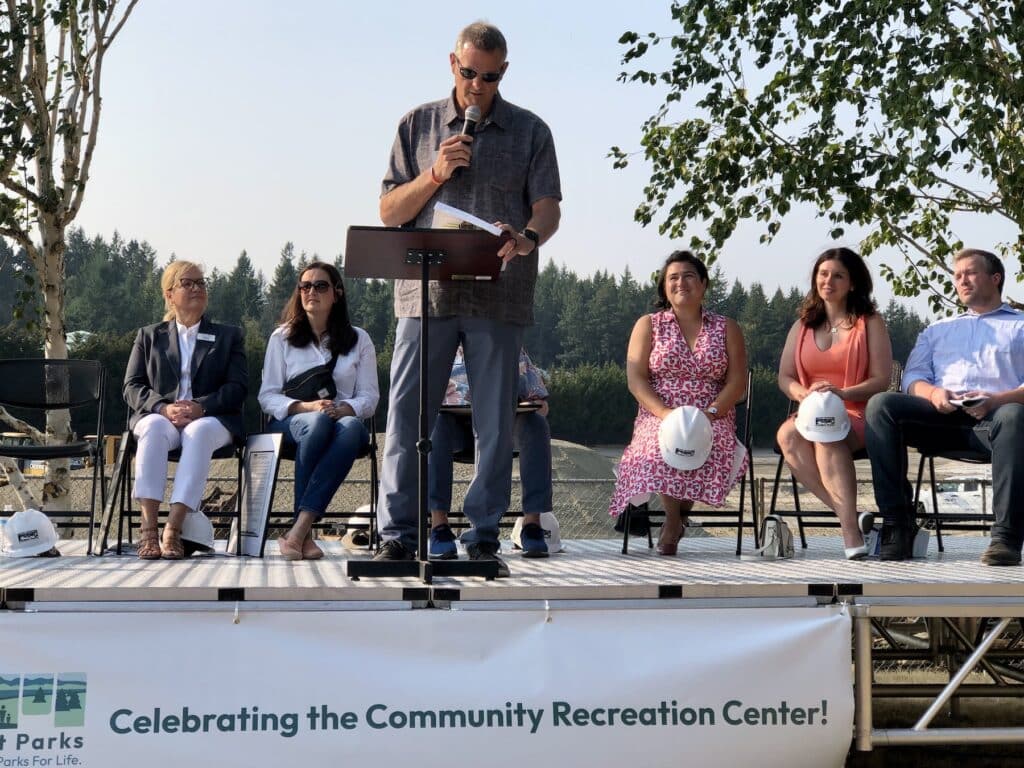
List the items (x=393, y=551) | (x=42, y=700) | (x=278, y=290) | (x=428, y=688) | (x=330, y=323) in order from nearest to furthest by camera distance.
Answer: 1. (x=42, y=700)
2. (x=428, y=688)
3. (x=393, y=551)
4. (x=330, y=323)
5. (x=278, y=290)

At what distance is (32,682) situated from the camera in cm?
328

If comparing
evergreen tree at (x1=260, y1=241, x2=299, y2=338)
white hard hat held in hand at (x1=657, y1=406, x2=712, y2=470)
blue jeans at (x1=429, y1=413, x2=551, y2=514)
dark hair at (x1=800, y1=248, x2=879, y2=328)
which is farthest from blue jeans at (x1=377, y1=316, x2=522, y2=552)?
evergreen tree at (x1=260, y1=241, x2=299, y2=338)

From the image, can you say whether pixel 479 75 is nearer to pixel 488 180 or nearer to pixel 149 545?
pixel 488 180

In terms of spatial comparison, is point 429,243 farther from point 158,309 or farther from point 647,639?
point 158,309

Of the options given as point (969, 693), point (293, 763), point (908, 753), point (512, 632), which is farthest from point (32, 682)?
point (908, 753)

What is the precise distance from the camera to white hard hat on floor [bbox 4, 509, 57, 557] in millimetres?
4758

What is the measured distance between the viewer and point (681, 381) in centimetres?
514

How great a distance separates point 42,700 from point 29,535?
165 centimetres

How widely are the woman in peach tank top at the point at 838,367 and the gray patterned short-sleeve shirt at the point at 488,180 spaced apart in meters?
1.38

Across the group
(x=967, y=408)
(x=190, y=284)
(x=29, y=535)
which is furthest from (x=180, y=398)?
(x=967, y=408)

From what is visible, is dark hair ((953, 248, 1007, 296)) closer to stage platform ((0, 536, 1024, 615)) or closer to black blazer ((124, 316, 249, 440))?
stage platform ((0, 536, 1024, 615))

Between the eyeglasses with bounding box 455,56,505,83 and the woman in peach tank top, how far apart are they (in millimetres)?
1870

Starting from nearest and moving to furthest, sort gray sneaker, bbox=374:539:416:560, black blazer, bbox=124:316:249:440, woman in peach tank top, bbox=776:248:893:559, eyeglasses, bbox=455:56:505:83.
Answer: eyeglasses, bbox=455:56:505:83
gray sneaker, bbox=374:539:416:560
woman in peach tank top, bbox=776:248:893:559
black blazer, bbox=124:316:249:440

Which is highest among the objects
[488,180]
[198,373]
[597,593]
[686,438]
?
[488,180]
